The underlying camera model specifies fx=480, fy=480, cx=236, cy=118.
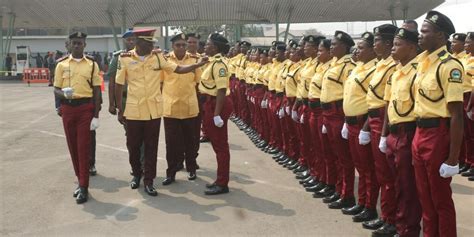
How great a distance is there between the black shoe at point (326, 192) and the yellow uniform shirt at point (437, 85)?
7.43 feet

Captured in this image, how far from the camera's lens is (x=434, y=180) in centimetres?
359

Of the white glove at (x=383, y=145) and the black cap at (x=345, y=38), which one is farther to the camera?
the black cap at (x=345, y=38)

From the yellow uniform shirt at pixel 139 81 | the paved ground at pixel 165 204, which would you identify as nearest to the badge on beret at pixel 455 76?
the paved ground at pixel 165 204

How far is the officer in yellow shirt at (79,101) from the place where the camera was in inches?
225

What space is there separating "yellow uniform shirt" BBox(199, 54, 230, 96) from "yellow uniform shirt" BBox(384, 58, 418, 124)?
94.0 inches

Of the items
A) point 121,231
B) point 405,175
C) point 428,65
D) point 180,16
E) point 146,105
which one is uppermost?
point 180,16

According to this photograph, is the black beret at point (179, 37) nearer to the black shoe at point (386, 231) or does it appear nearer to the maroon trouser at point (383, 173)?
the maroon trouser at point (383, 173)

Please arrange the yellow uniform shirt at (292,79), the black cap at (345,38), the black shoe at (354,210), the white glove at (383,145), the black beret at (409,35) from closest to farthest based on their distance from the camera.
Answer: the black beret at (409,35) < the white glove at (383,145) < the black shoe at (354,210) < the black cap at (345,38) < the yellow uniform shirt at (292,79)

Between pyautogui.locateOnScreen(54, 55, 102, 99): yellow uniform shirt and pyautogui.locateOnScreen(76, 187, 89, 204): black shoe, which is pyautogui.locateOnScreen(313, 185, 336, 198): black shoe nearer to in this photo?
pyautogui.locateOnScreen(76, 187, 89, 204): black shoe

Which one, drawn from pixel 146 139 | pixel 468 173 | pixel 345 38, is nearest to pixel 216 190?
pixel 146 139

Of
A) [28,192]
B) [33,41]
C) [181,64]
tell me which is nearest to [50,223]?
[28,192]

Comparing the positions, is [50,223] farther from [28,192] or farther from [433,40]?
[433,40]

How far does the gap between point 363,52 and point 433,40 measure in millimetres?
1225

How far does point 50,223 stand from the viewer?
4.87 metres
